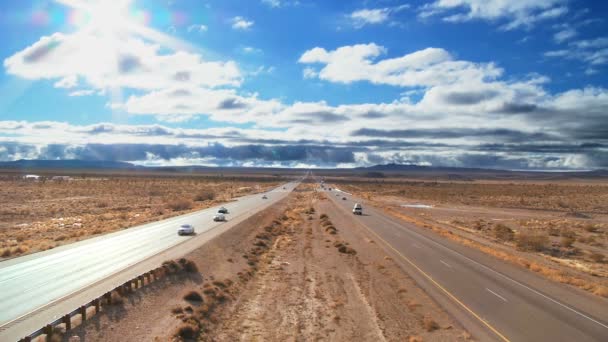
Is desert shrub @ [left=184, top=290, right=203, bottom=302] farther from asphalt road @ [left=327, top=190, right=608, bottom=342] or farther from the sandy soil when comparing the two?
asphalt road @ [left=327, top=190, right=608, bottom=342]

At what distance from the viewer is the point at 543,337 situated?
1850 cm

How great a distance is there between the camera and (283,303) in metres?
24.1

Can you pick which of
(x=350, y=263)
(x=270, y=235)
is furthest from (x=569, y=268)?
(x=270, y=235)

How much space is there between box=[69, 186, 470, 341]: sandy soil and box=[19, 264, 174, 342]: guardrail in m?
0.51

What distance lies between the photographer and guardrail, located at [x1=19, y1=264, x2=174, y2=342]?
619 inches

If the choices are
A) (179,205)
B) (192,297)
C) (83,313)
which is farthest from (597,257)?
(179,205)

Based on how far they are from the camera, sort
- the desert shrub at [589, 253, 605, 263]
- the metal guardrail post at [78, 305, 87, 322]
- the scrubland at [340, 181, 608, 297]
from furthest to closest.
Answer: the desert shrub at [589, 253, 605, 263] → the scrubland at [340, 181, 608, 297] → the metal guardrail post at [78, 305, 87, 322]

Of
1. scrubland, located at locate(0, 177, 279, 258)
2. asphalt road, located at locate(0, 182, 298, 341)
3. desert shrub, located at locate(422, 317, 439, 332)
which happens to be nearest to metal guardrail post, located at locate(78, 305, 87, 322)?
asphalt road, located at locate(0, 182, 298, 341)

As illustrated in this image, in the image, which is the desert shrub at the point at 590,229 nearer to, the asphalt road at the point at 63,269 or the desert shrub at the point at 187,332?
Result: the asphalt road at the point at 63,269

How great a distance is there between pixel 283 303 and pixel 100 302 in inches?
348

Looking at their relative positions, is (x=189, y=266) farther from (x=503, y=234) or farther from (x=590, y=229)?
(x=590, y=229)

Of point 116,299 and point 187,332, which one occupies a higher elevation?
point 116,299

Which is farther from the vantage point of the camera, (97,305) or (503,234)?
(503,234)

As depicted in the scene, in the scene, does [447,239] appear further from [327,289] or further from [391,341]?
[391,341]
